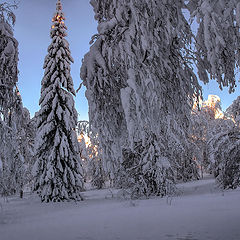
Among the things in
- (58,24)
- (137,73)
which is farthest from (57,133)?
(137,73)

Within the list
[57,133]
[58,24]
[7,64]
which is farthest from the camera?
[58,24]

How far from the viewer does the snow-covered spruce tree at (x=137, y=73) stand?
312 centimetres

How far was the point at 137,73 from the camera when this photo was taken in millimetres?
3258

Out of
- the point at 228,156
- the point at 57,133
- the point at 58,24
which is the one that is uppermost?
the point at 58,24

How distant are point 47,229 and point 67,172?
847 centimetres

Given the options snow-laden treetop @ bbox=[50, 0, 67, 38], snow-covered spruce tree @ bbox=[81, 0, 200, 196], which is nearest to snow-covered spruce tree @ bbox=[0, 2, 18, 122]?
snow-covered spruce tree @ bbox=[81, 0, 200, 196]

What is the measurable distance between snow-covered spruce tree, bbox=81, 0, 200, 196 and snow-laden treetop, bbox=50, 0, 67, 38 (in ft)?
34.0

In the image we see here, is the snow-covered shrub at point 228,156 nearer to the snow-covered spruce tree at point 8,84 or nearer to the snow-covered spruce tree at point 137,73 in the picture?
the snow-covered spruce tree at point 137,73

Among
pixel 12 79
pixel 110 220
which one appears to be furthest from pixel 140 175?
pixel 12 79

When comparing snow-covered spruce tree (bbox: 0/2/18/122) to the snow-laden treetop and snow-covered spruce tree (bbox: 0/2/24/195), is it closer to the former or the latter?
snow-covered spruce tree (bbox: 0/2/24/195)

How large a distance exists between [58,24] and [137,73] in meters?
12.5

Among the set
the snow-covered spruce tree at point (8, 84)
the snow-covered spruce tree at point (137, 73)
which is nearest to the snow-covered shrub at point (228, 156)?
the snow-covered spruce tree at point (137, 73)

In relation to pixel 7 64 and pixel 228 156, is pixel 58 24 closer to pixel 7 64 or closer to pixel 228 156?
pixel 7 64

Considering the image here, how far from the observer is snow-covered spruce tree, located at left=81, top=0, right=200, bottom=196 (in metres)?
3.12
